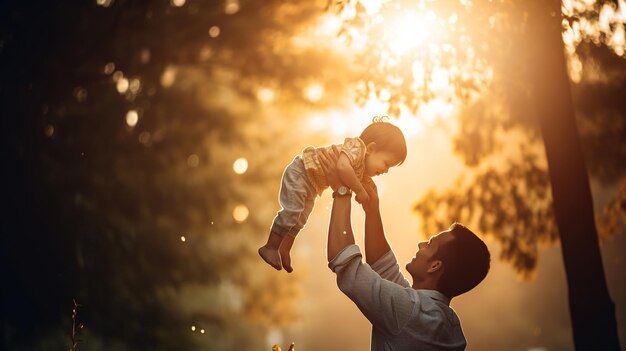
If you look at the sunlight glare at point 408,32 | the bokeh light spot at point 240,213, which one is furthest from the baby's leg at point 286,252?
the bokeh light spot at point 240,213

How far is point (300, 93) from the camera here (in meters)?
18.3

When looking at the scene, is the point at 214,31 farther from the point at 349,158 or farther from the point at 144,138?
the point at 349,158

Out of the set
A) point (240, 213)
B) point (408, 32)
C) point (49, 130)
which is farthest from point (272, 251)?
point (240, 213)

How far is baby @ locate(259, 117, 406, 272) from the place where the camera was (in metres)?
5.00

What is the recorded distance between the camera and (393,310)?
418 centimetres

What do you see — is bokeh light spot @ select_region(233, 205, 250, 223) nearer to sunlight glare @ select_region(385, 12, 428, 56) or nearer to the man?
sunlight glare @ select_region(385, 12, 428, 56)

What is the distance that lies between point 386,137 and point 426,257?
3.27ft

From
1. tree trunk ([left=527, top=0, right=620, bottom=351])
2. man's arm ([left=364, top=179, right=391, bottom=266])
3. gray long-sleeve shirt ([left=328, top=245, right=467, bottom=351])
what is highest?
tree trunk ([left=527, top=0, right=620, bottom=351])

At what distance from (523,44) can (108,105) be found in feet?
29.8

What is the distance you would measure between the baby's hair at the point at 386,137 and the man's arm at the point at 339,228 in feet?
2.59

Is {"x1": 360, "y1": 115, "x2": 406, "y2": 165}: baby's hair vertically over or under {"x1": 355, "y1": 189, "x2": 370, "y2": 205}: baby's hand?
over

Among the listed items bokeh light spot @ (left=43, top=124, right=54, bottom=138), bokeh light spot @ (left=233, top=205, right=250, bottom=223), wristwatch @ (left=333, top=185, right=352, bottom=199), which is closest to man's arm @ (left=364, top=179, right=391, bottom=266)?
wristwatch @ (left=333, top=185, right=352, bottom=199)

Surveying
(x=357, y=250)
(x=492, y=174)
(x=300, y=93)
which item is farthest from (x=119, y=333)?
(x=357, y=250)

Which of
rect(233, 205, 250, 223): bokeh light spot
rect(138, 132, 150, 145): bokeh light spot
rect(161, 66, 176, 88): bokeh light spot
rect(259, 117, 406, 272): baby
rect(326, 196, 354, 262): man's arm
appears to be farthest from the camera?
rect(233, 205, 250, 223): bokeh light spot
